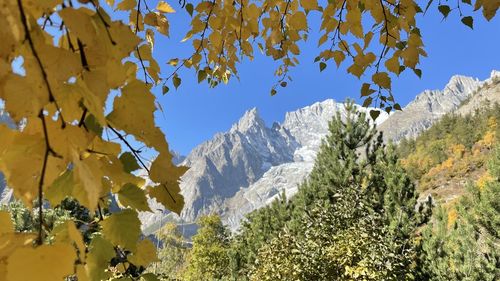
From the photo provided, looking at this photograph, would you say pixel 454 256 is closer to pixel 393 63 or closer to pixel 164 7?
pixel 393 63

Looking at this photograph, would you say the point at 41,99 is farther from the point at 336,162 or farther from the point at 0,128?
the point at 336,162

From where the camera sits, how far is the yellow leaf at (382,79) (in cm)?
129

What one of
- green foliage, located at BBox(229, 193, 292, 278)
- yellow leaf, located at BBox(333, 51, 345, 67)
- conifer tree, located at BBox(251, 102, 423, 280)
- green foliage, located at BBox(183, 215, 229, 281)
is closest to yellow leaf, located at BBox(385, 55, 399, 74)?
yellow leaf, located at BBox(333, 51, 345, 67)

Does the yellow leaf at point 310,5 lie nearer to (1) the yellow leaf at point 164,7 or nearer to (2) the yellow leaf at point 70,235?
(1) the yellow leaf at point 164,7

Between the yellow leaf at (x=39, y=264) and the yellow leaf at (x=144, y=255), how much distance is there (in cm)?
32

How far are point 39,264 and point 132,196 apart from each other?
0.25 metres

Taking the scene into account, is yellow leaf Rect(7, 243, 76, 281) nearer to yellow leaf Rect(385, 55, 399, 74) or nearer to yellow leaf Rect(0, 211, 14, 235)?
yellow leaf Rect(0, 211, 14, 235)

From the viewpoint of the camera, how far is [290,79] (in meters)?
2.15

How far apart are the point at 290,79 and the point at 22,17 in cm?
187

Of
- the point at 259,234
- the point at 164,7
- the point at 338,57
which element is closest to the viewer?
the point at 164,7

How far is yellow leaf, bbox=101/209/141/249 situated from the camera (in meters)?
0.54

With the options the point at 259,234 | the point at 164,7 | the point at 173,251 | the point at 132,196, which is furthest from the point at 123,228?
the point at 173,251

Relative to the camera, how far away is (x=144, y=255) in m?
0.64

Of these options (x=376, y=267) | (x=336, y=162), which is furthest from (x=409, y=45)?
(x=336, y=162)
